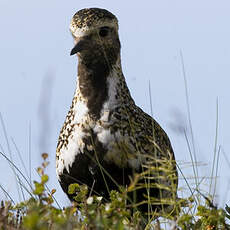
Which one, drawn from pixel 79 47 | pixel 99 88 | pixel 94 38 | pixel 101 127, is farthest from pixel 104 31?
pixel 101 127

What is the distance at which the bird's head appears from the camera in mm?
5680

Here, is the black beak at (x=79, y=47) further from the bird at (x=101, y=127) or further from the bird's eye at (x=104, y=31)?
the bird's eye at (x=104, y=31)

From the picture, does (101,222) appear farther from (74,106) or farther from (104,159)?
(74,106)

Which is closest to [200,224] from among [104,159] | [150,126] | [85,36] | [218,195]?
[218,195]

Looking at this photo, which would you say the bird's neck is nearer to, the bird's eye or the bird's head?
the bird's head

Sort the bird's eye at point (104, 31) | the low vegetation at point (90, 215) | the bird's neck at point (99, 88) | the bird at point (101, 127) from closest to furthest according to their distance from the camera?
1. the low vegetation at point (90, 215)
2. the bird at point (101, 127)
3. the bird's neck at point (99, 88)
4. the bird's eye at point (104, 31)

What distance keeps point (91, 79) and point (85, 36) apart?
0.40m

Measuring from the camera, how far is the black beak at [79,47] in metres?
5.49

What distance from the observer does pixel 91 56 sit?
5719 mm

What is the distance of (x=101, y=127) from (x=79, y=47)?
74cm

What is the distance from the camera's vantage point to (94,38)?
5723mm

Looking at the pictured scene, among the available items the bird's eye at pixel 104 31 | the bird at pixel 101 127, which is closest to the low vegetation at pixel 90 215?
the bird at pixel 101 127

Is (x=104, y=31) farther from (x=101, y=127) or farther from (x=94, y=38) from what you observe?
(x=101, y=127)

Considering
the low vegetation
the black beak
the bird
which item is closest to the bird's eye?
the bird
